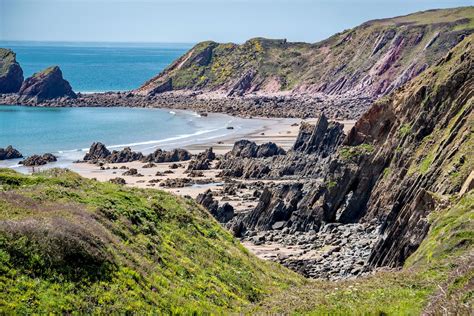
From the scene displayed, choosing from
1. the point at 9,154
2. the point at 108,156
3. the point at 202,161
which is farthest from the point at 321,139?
the point at 9,154

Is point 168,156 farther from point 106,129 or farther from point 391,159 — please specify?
point 391,159

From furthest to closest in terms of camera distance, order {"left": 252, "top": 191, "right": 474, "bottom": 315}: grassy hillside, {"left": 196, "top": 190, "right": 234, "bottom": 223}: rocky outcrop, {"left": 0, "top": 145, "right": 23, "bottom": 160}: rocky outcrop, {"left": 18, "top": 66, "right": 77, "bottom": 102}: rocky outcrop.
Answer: {"left": 18, "top": 66, "right": 77, "bottom": 102}: rocky outcrop
{"left": 0, "top": 145, "right": 23, "bottom": 160}: rocky outcrop
{"left": 196, "top": 190, "right": 234, "bottom": 223}: rocky outcrop
{"left": 252, "top": 191, "right": 474, "bottom": 315}: grassy hillside

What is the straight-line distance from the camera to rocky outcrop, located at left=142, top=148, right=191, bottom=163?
8844cm

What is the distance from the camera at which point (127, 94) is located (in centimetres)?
18938

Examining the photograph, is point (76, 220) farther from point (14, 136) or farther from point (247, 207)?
point (14, 136)

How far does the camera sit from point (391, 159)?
51688 millimetres

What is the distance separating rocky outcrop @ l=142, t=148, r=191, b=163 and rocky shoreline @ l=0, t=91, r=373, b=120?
44226mm

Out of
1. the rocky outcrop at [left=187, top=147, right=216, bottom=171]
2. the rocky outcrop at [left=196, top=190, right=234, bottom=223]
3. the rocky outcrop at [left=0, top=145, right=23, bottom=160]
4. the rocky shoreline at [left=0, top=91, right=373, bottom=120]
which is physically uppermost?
the rocky outcrop at [left=196, top=190, right=234, bottom=223]

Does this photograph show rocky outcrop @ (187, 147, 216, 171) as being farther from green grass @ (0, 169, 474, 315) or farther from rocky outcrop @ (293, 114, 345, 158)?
green grass @ (0, 169, 474, 315)

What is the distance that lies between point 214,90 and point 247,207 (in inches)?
5108

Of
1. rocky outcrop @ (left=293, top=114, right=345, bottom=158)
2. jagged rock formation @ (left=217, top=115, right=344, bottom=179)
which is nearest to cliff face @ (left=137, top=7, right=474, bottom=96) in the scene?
jagged rock formation @ (left=217, top=115, right=344, bottom=179)

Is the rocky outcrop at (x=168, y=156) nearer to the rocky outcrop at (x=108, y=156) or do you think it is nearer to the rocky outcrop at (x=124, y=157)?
the rocky outcrop at (x=124, y=157)

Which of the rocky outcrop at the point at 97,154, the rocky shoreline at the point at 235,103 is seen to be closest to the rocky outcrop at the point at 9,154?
the rocky outcrop at the point at 97,154

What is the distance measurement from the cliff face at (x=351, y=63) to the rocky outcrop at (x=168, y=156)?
241ft
